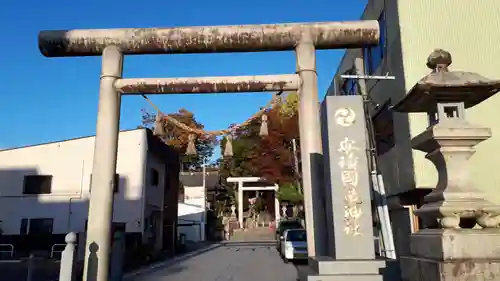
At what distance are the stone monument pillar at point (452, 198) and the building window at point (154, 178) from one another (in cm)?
1749

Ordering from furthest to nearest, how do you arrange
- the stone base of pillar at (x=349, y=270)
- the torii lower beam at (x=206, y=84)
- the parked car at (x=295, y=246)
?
the parked car at (x=295, y=246) → the torii lower beam at (x=206, y=84) → the stone base of pillar at (x=349, y=270)

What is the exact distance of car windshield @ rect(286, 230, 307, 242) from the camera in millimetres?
18766

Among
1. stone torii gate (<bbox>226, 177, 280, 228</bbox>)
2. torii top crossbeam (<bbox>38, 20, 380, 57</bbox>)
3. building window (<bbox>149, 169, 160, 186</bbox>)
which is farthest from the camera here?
stone torii gate (<bbox>226, 177, 280, 228</bbox>)

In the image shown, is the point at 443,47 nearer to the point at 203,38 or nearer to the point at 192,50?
the point at 203,38

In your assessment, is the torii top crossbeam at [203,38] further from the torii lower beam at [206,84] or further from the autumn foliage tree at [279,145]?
the autumn foliage tree at [279,145]

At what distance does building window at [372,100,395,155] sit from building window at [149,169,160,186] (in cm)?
1228

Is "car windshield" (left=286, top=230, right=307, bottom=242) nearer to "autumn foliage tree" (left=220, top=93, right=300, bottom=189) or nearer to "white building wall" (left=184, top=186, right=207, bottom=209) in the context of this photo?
"autumn foliage tree" (left=220, top=93, right=300, bottom=189)

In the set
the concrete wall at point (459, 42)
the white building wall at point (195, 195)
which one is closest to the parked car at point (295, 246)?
the concrete wall at point (459, 42)

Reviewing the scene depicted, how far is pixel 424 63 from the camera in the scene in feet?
43.6

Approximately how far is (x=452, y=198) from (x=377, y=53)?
1151cm

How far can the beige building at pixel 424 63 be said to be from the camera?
12.7 meters

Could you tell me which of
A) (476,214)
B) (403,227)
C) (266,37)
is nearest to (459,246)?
(476,214)

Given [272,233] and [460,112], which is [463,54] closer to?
[460,112]

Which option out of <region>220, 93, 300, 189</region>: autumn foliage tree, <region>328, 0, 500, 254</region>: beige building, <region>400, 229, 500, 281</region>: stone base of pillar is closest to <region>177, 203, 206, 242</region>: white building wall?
<region>220, 93, 300, 189</region>: autumn foliage tree
